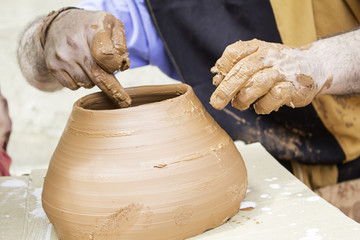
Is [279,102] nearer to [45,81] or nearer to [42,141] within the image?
[45,81]

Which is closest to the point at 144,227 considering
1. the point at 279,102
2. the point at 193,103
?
the point at 193,103

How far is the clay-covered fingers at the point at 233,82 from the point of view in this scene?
1.14 m

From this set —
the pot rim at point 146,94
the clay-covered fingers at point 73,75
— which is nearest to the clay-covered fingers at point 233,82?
the pot rim at point 146,94

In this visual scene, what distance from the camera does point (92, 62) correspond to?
1.28 m

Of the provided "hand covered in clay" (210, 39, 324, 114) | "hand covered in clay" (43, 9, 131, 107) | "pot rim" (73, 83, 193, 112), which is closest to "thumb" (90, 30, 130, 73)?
"hand covered in clay" (43, 9, 131, 107)

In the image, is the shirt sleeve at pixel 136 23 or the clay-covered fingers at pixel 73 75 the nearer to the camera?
the clay-covered fingers at pixel 73 75

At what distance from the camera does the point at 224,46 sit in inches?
72.2

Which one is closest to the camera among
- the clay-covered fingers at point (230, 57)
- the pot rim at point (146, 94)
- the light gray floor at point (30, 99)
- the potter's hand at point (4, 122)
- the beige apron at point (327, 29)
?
the clay-covered fingers at point (230, 57)

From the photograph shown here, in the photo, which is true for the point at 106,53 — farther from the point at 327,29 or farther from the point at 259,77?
the point at 327,29

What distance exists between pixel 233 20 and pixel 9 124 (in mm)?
949

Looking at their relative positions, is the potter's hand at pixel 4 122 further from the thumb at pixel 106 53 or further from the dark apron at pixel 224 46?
the thumb at pixel 106 53

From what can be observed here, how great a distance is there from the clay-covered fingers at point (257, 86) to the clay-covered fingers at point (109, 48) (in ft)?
1.02

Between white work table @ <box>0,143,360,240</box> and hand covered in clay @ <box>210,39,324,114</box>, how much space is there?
24cm

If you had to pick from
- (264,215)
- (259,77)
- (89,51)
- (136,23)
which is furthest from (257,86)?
(136,23)
